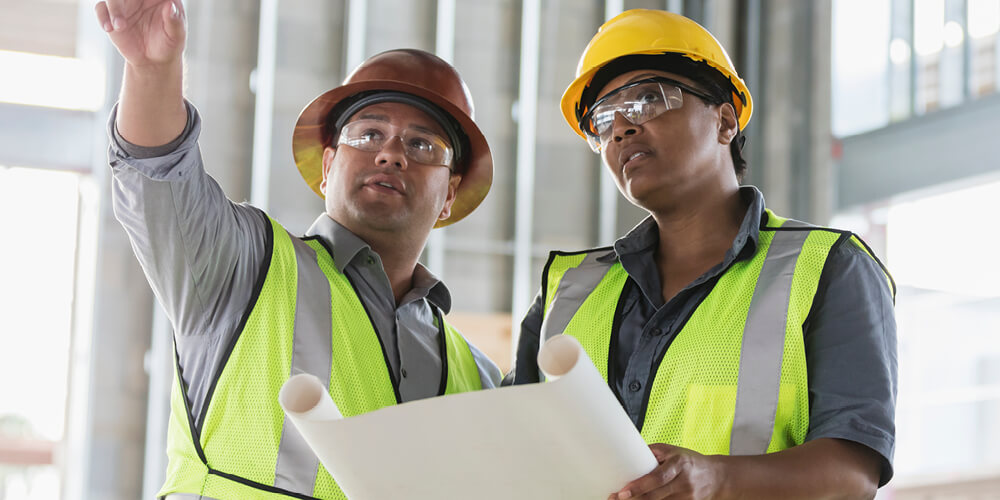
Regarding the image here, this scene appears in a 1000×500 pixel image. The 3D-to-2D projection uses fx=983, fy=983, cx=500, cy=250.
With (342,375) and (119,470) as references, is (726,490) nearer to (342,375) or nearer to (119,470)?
(342,375)

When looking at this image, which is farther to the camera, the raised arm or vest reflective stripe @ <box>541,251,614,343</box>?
vest reflective stripe @ <box>541,251,614,343</box>

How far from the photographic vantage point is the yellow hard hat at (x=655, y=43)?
2742 mm

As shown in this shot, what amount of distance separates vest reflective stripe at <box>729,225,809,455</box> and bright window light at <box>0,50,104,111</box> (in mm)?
5564

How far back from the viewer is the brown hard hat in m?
3.18

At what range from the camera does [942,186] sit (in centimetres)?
673

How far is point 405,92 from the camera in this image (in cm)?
319

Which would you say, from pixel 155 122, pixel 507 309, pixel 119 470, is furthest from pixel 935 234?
pixel 155 122

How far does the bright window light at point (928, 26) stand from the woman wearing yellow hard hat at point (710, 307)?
4991 mm

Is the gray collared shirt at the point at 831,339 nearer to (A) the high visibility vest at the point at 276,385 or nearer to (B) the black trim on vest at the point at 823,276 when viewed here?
(B) the black trim on vest at the point at 823,276

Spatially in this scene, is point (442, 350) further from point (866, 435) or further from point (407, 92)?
point (866, 435)

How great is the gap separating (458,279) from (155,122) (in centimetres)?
561

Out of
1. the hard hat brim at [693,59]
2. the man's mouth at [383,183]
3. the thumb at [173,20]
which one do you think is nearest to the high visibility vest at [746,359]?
the hard hat brim at [693,59]

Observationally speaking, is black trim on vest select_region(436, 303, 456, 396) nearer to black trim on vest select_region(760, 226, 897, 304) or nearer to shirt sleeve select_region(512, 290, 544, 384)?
shirt sleeve select_region(512, 290, 544, 384)

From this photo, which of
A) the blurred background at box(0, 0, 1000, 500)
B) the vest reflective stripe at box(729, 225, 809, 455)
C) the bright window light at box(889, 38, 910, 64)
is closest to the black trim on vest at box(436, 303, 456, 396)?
the vest reflective stripe at box(729, 225, 809, 455)
